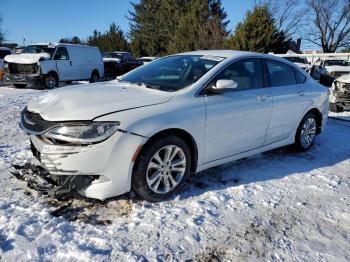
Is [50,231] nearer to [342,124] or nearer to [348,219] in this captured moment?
[348,219]

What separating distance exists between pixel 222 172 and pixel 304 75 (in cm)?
227

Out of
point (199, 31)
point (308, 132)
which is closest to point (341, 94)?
point (308, 132)

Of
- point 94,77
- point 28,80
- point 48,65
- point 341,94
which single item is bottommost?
point 94,77

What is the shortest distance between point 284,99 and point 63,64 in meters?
12.1

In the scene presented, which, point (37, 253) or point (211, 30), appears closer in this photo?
point (37, 253)

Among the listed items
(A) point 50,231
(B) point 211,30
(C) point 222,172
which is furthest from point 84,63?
(B) point 211,30

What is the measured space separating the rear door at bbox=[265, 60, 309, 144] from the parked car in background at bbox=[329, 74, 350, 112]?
14.7 ft

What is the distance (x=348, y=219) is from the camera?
12.6 ft

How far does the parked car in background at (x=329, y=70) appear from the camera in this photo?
61.1 ft

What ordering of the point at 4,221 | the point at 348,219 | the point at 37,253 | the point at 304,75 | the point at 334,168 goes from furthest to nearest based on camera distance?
the point at 304,75 → the point at 334,168 → the point at 348,219 → the point at 4,221 → the point at 37,253

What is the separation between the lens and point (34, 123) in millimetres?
3719

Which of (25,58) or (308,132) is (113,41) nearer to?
(25,58)

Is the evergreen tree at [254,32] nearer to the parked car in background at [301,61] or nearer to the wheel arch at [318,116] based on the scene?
the parked car in background at [301,61]

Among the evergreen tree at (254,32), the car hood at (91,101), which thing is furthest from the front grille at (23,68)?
the evergreen tree at (254,32)
